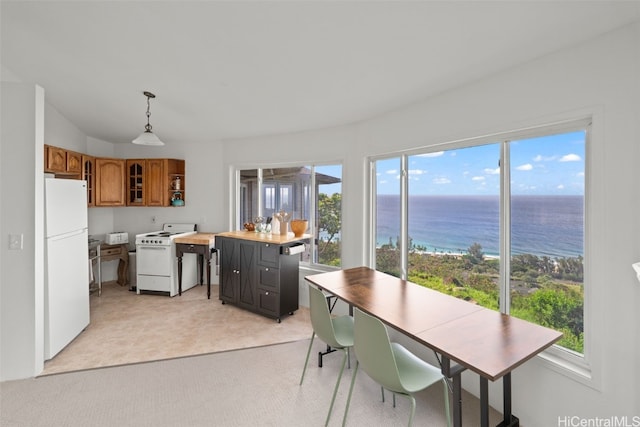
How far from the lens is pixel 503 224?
221cm

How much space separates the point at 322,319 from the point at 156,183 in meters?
4.00

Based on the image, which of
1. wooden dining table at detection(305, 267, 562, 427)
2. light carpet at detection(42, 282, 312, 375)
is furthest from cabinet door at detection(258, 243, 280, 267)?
wooden dining table at detection(305, 267, 562, 427)

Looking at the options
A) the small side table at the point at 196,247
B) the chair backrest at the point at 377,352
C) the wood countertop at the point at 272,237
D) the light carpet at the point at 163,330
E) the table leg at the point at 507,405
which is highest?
the wood countertop at the point at 272,237

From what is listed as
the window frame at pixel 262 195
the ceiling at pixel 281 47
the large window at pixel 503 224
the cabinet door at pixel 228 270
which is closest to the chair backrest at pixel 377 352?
the large window at pixel 503 224

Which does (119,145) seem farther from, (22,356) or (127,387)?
(127,387)

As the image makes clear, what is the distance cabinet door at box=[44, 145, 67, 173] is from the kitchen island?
2.11m

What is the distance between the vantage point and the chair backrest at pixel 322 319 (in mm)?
1997

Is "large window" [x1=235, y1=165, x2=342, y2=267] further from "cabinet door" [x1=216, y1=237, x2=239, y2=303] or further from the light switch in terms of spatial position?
the light switch

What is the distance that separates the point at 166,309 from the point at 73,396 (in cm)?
172

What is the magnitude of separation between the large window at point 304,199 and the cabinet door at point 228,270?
2.26 ft

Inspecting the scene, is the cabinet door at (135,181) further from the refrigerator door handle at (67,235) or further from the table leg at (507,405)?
the table leg at (507,405)

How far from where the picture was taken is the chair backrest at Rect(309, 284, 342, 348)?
2.00 m

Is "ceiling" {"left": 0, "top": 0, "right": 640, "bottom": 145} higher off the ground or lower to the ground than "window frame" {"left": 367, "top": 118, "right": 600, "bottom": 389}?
higher

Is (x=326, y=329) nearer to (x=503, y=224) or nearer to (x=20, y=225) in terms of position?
(x=503, y=224)
